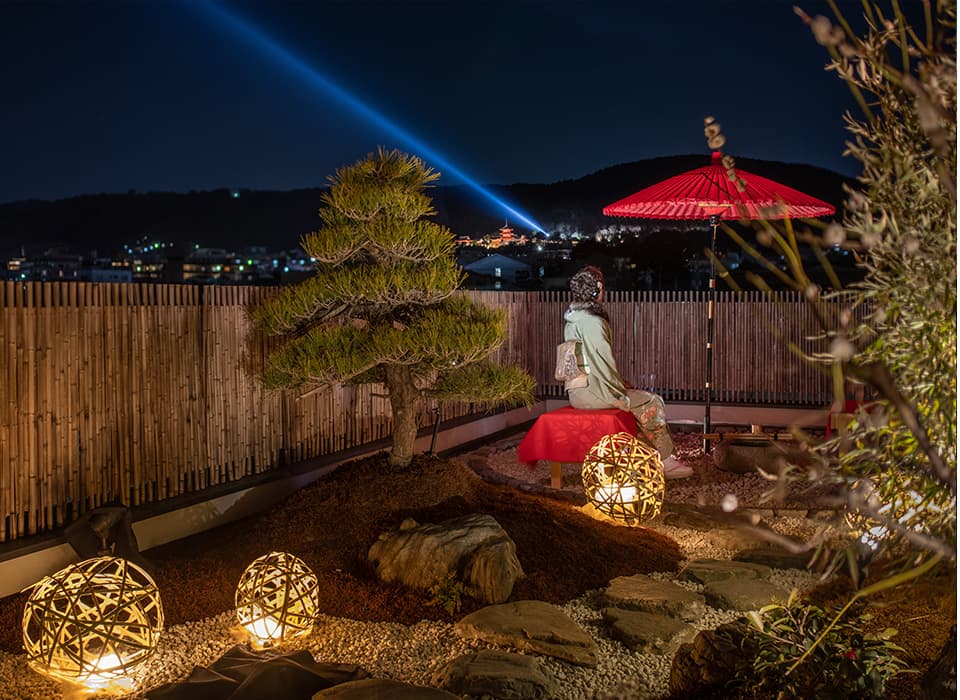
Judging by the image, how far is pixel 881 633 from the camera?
10.5 ft

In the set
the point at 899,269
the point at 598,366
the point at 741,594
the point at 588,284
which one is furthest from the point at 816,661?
the point at 588,284

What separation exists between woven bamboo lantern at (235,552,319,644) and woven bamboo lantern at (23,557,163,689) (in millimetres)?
459

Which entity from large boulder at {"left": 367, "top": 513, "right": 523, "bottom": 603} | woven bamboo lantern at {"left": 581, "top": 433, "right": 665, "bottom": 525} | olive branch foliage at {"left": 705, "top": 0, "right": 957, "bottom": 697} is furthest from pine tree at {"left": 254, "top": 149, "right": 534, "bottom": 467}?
olive branch foliage at {"left": 705, "top": 0, "right": 957, "bottom": 697}

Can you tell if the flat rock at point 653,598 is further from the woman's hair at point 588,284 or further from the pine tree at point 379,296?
the woman's hair at point 588,284

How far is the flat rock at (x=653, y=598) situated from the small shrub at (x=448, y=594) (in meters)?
0.77

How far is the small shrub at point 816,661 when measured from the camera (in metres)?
2.84

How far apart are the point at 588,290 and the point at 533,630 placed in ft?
14.0

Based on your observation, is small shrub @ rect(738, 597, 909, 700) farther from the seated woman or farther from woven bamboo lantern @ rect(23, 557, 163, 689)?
the seated woman

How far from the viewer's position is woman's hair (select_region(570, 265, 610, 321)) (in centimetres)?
762

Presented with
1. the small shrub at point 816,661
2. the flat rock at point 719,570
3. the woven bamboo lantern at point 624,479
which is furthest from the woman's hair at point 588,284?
the small shrub at point 816,661

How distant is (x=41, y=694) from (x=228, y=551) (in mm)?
1754

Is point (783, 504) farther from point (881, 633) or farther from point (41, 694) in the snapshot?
point (41, 694)

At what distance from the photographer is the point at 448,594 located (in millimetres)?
4391

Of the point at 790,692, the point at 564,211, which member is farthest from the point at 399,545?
the point at 564,211
